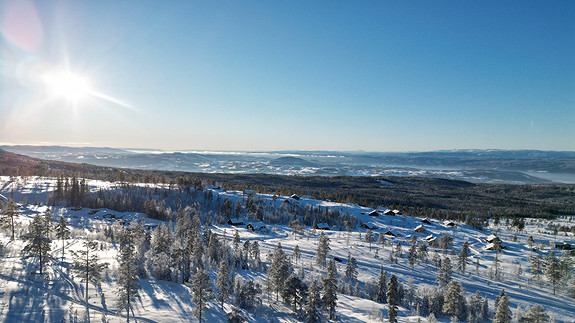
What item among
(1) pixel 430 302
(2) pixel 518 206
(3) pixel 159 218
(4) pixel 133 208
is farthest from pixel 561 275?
(2) pixel 518 206

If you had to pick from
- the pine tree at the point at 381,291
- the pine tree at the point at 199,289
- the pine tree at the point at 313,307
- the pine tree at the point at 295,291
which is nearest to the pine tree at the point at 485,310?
the pine tree at the point at 381,291

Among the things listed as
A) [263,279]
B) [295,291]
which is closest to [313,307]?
[295,291]

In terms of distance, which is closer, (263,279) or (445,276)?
(445,276)

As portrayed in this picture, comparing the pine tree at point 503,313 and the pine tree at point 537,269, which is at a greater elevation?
the pine tree at point 503,313

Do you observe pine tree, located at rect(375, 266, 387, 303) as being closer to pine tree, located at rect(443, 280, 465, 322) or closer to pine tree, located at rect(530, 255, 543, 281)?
pine tree, located at rect(443, 280, 465, 322)

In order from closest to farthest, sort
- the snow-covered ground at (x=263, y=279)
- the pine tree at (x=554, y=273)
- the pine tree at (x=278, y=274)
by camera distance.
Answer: the snow-covered ground at (x=263, y=279) < the pine tree at (x=278, y=274) < the pine tree at (x=554, y=273)

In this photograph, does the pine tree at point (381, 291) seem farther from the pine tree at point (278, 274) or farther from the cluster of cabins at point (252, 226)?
the cluster of cabins at point (252, 226)

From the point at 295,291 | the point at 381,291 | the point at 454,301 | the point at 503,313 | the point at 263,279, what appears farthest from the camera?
the point at 263,279

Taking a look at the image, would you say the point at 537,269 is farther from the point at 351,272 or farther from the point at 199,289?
the point at 199,289

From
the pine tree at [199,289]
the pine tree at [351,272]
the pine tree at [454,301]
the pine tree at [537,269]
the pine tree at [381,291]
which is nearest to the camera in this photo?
the pine tree at [199,289]
